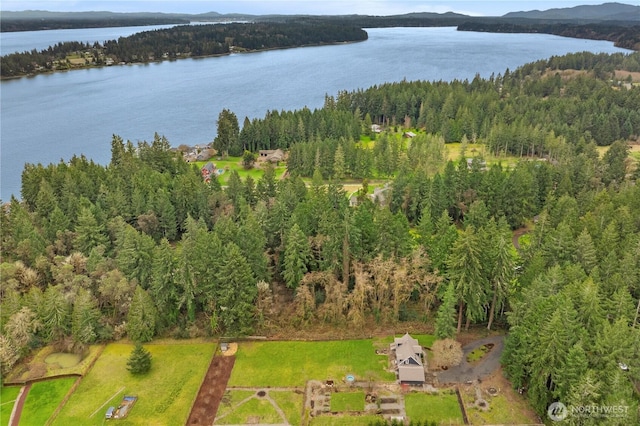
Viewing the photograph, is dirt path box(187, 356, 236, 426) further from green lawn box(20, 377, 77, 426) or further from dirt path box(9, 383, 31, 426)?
dirt path box(9, 383, 31, 426)

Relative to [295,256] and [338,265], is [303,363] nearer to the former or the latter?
[295,256]

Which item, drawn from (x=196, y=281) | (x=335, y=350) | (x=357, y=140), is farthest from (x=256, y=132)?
(x=335, y=350)

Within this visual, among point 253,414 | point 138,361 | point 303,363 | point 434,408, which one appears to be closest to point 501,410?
point 434,408

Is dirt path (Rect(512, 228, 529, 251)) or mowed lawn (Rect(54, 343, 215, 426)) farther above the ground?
dirt path (Rect(512, 228, 529, 251))

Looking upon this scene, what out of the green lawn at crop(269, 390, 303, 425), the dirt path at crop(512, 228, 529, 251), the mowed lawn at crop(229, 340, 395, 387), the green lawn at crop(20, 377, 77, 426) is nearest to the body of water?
the green lawn at crop(20, 377, 77, 426)

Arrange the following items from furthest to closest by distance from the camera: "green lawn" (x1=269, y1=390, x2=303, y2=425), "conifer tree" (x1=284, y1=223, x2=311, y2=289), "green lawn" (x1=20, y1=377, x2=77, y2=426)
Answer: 1. "conifer tree" (x1=284, y1=223, x2=311, y2=289)
2. "green lawn" (x1=20, y1=377, x2=77, y2=426)
3. "green lawn" (x1=269, y1=390, x2=303, y2=425)

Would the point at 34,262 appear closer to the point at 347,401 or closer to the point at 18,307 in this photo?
the point at 18,307
